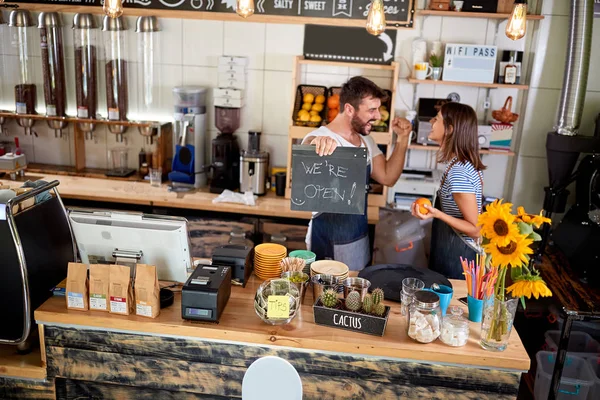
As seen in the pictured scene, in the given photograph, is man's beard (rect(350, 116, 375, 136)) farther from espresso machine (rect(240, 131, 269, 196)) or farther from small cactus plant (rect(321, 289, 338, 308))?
small cactus plant (rect(321, 289, 338, 308))

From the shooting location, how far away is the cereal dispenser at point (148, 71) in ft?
15.5

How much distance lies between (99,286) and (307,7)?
9.12ft

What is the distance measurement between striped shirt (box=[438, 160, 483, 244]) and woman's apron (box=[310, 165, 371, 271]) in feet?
1.77

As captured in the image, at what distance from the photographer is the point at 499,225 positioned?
7.09ft

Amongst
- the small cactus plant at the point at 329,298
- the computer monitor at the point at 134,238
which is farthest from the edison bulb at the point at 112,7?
the small cactus plant at the point at 329,298

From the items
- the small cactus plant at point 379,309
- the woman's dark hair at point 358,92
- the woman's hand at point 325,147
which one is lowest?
the small cactus plant at point 379,309

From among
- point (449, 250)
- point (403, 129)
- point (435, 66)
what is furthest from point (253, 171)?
point (449, 250)

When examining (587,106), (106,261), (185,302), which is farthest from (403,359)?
(587,106)

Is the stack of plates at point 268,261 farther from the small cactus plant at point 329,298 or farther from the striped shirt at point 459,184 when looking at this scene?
the striped shirt at point 459,184

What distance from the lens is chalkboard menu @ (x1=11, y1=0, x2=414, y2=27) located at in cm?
439

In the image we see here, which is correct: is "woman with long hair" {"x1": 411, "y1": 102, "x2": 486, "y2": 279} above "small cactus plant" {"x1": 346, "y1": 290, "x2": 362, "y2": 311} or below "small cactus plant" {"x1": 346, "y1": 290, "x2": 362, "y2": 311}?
above

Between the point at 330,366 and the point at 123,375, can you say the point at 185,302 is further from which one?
the point at 330,366

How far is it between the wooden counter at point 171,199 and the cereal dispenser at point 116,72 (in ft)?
1.98

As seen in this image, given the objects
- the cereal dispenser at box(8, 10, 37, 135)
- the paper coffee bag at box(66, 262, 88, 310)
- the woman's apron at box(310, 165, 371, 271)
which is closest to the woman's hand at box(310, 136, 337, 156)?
the woman's apron at box(310, 165, 371, 271)
